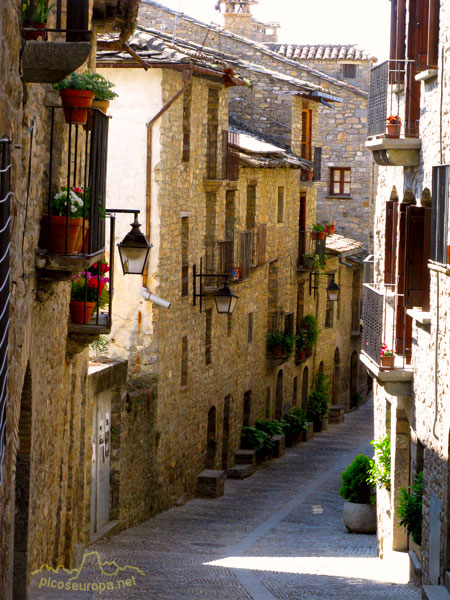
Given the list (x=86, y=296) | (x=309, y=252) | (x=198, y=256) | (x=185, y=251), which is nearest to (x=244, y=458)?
(x=198, y=256)

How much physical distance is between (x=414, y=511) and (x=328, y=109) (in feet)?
96.1

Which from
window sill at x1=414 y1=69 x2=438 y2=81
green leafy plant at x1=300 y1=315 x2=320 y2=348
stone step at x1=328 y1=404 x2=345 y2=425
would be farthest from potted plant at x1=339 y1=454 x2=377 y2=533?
stone step at x1=328 y1=404 x2=345 y2=425

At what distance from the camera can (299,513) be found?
19828 mm

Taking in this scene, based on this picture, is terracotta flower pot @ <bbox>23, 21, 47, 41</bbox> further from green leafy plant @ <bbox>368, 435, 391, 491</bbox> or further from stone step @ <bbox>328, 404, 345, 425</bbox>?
stone step @ <bbox>328, 404, 345, 425</bbox>

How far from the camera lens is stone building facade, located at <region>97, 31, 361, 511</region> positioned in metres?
19.1

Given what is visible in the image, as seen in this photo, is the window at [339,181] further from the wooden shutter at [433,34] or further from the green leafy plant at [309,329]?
the wooden shutter at [433,34]

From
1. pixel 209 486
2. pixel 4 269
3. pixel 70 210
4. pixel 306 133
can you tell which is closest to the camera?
pixel 4 269

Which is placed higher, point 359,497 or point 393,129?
point 393,129

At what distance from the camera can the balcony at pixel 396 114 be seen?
510 inches

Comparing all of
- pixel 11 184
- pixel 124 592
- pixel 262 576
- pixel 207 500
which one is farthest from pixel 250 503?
pixel 11 184

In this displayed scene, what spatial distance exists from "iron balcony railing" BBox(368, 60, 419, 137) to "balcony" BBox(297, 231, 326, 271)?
17642 mm

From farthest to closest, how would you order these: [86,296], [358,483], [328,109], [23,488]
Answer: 1. [328,109]
2. [358,483]
3. [86,296]
4. [23,488]

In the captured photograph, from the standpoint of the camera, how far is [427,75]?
1186cm

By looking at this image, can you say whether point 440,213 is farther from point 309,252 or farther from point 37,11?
point 309,252
